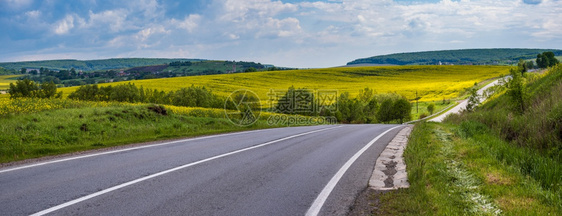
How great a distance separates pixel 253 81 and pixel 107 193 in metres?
91.5

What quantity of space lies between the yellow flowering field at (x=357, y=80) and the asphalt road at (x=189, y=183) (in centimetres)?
6221

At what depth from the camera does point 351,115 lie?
8125 centimetres

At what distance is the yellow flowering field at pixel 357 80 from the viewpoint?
3467 inches

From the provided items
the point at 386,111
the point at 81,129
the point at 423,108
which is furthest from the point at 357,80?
the point at 81,129

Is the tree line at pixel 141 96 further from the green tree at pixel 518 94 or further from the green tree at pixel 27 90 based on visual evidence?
the green tree at pixel 518 94

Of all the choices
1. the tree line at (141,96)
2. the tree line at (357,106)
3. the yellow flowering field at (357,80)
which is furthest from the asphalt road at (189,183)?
the yellow flowering field at (357,80)

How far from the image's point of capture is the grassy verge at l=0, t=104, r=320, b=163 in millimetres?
10773

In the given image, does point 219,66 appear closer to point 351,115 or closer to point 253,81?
point 253,81

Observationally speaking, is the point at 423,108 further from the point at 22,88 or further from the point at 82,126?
the point at 82,126

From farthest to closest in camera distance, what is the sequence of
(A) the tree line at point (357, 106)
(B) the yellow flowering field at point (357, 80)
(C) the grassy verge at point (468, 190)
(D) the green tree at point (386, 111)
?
(B) the yellow flowering field at point (357, 80) < (D) the green tree at point (386, 111) < (A) the tree line at point (357, 106) < (C) the grassy verge at point (468, 190)

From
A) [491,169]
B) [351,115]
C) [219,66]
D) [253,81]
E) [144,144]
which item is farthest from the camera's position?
[219,66]

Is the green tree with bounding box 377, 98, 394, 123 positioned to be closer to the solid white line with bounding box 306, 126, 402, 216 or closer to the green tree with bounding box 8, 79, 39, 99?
the green tree with bounding box 8, 79, 39, 99

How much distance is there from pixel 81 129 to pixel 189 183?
356 inches

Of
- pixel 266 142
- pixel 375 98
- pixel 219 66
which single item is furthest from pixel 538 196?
pixel 219 66
